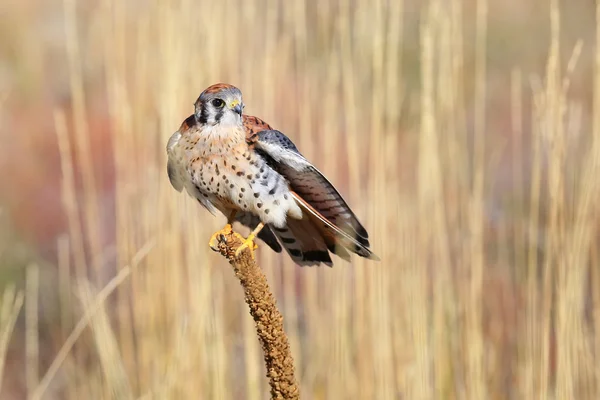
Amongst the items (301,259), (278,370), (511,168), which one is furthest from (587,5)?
(278,370)

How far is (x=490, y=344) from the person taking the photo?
3.45 metres

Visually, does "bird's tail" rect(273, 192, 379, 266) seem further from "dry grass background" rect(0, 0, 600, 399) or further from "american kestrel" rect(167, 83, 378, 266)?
"dry grass background" rect(0, 0, 600, 399)

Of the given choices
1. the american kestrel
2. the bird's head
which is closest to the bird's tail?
the american kestrel

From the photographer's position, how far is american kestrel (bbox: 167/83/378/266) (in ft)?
7.18

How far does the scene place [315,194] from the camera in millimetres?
2188

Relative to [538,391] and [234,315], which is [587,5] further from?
[538,391]

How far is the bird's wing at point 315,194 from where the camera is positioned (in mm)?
2055

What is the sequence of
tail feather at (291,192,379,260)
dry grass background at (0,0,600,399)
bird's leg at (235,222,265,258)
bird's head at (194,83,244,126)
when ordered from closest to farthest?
bird's leg at (235,222,265,258) → tail feather at (291,192,379,260) → bird's head at (194,83,244,126) → dry grass background at (0,0,600,399)

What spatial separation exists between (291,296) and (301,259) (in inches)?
34.1

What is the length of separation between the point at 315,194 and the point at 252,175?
0.17 m

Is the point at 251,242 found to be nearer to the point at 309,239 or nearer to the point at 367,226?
the point at 309,239

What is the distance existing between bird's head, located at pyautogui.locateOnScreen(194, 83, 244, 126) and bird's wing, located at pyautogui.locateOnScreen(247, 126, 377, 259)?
Result: 0.09 meters

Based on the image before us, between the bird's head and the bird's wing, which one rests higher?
the bird's head

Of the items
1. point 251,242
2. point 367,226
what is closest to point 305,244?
point 251,242
